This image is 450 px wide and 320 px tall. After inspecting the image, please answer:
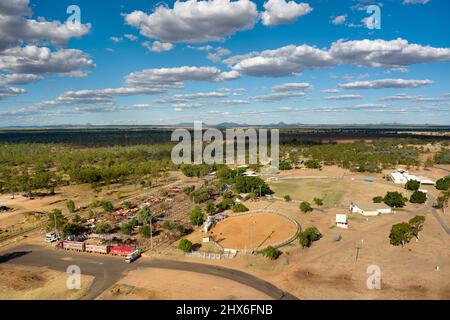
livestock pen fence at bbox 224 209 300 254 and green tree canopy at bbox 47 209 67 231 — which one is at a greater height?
green tree canopy at bbox 47 209 67 231

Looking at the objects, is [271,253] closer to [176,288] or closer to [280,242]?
[280,242]

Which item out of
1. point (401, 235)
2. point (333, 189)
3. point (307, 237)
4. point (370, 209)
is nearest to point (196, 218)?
point (307, 237)

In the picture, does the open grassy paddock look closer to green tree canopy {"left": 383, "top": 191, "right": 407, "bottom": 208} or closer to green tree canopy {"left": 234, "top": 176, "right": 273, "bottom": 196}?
green tree canopy {"left": 234, "top": 176, "right": 273, "bottom": 196}

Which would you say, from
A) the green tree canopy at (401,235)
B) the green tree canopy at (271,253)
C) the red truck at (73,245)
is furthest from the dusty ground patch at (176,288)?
the green tree canopy at (401,235)

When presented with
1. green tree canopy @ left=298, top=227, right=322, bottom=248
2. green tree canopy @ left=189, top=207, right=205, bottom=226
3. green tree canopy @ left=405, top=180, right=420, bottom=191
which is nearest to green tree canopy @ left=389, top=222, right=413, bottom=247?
green tree canopy @ left=298, top=227, right=322, bottom=248

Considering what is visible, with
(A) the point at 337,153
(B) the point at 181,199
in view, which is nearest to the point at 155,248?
(B) the point at 181,199
